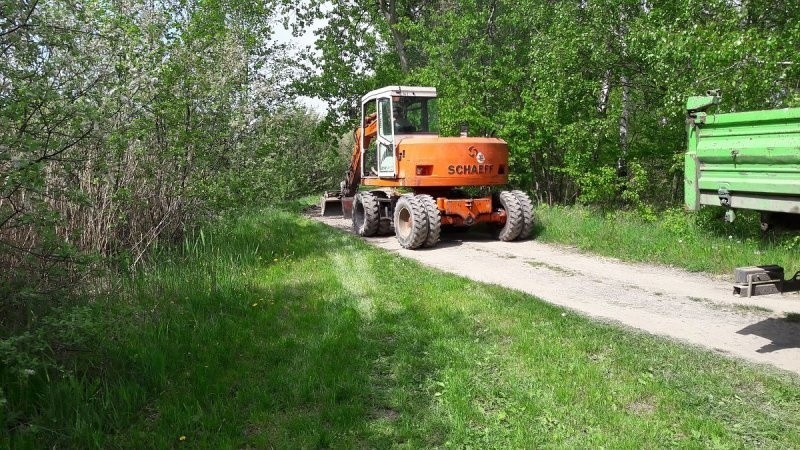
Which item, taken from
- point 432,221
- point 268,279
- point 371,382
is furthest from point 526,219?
point 371,382

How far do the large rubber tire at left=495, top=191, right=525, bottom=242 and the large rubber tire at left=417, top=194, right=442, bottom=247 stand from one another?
1.47 metres

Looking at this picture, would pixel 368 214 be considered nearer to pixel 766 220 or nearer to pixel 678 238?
pixel 678 238

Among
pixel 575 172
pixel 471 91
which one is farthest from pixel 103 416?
pixel 471 91

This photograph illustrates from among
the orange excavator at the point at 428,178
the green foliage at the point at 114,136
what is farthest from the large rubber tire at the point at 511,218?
the green foliage at the point at 114,136

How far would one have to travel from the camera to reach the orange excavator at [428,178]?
11102mm

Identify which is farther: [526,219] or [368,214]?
[368,214]

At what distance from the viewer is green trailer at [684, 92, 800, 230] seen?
4340 millimetres

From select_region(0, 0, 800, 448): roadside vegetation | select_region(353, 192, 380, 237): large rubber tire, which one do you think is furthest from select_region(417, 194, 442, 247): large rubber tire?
select_region(353, 192, 380, 237): large rubber tire

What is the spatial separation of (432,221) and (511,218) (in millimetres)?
1724

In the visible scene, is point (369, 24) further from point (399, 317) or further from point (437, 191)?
point (399, 317)

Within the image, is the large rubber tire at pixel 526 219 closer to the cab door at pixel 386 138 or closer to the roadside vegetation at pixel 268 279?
the roadside vegetation at pixel 268 279

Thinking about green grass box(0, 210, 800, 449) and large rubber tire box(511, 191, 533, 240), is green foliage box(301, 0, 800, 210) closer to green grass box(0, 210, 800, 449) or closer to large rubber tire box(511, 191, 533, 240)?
large rubber tire box(511, 191, 533, 240)

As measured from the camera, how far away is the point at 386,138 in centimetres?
1224

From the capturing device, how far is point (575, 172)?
12938 mm
